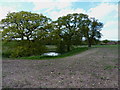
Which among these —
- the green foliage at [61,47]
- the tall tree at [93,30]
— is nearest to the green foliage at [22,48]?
the green foliage at [61,47]

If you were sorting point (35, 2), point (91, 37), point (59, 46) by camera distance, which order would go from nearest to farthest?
point (35, 2) → point (59, 46) → point (91, 37)

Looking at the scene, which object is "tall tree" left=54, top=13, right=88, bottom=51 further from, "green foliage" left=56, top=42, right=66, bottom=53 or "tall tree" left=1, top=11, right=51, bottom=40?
"tall tree" left=1, top=11, right=51, bottom=40

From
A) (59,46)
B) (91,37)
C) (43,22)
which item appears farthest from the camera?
(91,37)

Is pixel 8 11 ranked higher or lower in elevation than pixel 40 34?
higher

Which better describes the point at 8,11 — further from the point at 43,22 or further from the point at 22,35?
the point at 43,22

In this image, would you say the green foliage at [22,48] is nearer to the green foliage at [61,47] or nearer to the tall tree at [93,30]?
the green foliage at [61,47]

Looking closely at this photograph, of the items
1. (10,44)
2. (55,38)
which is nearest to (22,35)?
(10,44)

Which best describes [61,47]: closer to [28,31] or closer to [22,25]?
→ [28,31]

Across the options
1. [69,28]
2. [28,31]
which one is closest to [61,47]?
[69,28]

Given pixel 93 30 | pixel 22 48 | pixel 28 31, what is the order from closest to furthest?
pixel 22 48, pixel 28 31, pixel 93 30

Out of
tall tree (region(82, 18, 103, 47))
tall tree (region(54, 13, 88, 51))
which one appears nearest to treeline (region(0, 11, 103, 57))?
tall tree (region(54, 13, 88, 51))

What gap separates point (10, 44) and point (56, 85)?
732 centimetres

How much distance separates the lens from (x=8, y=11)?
338 inches

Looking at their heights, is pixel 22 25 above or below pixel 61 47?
above
